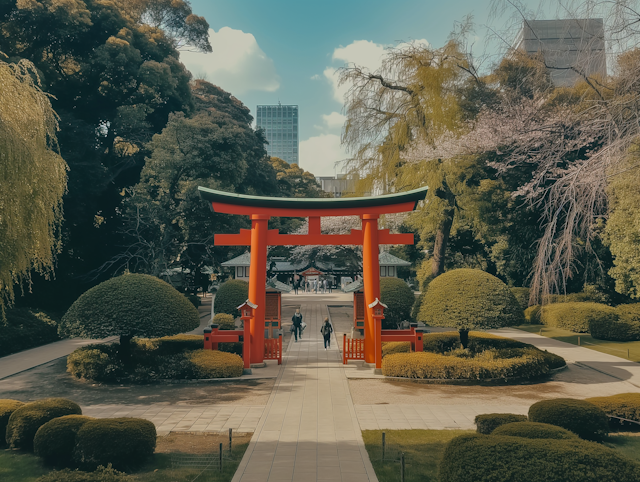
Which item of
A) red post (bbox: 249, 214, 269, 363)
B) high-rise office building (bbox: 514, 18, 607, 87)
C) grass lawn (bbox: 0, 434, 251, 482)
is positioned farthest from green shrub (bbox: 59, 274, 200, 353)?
high-rise office building (bbox: 514, 18, 607, 87)

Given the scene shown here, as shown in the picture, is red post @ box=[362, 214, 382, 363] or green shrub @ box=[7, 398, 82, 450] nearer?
Result: green shrub @ box=[7, 398, 82, 450]

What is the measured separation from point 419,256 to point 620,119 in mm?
28476

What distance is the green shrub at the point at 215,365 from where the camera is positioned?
45.3 feet

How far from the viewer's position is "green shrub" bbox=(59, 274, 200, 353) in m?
13.3

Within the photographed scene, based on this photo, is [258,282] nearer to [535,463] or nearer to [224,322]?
[224,322]

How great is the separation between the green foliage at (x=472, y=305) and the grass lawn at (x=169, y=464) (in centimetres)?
814

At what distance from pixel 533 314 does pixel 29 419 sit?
25.4 meters

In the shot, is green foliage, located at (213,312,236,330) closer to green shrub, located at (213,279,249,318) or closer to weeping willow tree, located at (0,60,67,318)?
green shrub, located at (213,279,249,318)

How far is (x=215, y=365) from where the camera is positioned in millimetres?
14008

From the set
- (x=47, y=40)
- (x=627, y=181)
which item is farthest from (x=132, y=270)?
(x=627, y=181)

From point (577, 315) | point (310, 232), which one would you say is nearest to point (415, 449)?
point (310, 232)

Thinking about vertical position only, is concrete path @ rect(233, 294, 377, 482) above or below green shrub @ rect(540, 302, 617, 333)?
below

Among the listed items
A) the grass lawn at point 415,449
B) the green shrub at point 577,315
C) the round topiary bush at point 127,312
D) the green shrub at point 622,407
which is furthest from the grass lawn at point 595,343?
the round topiary bush at point 127,312

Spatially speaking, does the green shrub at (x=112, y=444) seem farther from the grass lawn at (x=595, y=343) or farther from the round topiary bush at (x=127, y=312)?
the grass lawn at (x=595, y=343)
